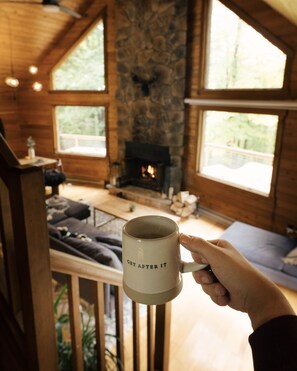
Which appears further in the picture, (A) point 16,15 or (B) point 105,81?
(B) point 105,81

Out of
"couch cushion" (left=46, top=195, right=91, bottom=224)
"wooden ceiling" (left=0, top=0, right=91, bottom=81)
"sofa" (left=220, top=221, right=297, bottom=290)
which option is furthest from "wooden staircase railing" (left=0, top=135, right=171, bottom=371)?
"wooden ceiling" (left=0, top=0, right=91, bottom=81)

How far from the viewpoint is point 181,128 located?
521 cm

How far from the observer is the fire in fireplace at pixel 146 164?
216 inches

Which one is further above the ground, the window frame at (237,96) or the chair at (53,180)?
the window frame at (237,96)

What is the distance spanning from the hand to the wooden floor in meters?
1.41

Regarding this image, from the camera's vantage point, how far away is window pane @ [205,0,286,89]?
157 inches

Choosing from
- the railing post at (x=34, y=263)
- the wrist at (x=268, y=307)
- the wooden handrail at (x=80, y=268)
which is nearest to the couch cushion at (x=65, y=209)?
the wooden handrail at (x=80, y=268)

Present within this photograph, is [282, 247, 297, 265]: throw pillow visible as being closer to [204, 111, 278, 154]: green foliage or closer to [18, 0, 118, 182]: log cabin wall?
[204, 111, 278, 154]: green foliage

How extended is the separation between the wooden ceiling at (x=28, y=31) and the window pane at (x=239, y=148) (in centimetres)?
363

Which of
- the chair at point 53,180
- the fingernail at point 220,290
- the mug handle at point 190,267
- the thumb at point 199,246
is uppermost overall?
the thumb at point 199,246

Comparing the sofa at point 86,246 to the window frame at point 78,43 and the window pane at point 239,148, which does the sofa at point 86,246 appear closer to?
the window pane at point 239,148

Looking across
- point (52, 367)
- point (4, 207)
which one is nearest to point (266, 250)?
point (52, 367)

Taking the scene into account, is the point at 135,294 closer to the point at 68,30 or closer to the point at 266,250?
the point at 266,250

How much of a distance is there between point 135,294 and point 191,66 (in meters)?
5.02
